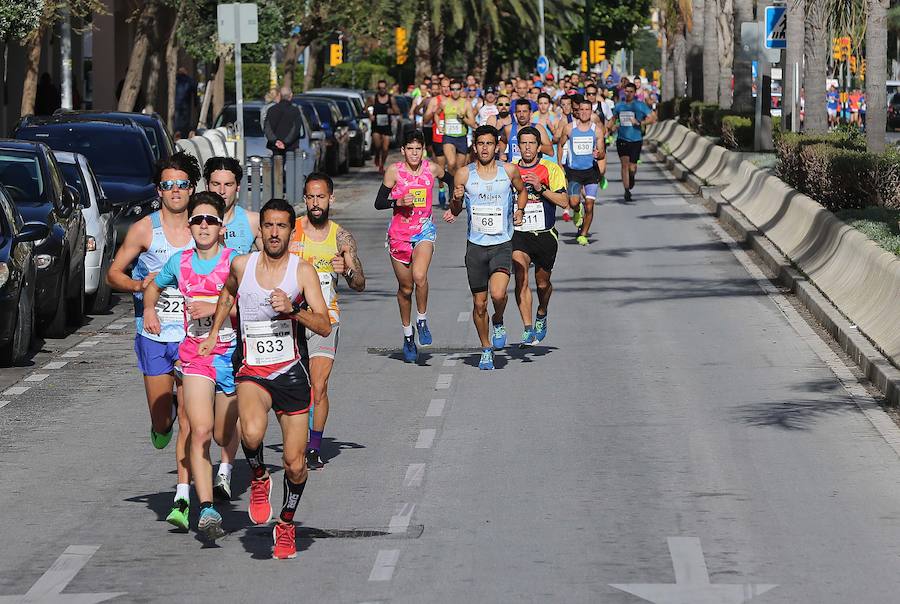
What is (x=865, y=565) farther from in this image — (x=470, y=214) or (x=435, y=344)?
(x=435, y=344)

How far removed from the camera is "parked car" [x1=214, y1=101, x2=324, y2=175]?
34.2 meters

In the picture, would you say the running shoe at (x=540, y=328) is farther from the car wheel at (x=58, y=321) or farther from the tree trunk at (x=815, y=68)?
the tree trunk at (x=815, y=68)

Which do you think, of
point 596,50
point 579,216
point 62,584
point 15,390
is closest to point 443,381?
point 15,390

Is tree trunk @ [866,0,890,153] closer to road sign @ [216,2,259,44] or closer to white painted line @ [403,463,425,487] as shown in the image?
road sign @ [216,2,259,44]

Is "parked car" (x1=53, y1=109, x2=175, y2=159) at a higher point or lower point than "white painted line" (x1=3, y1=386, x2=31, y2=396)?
higher

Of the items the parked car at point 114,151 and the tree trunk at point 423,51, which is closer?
the parked car at point 114,151

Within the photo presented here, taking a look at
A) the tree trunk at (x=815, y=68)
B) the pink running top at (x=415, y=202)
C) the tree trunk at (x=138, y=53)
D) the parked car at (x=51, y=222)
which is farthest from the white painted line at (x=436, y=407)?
the tree trunk at (x=138, y=53)

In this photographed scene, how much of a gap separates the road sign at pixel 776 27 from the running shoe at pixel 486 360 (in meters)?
21.1

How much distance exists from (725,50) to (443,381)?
2066 inches

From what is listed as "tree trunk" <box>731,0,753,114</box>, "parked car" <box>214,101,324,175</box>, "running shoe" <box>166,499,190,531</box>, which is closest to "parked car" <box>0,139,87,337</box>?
"running shoe" <box>166,499,190,531</box>

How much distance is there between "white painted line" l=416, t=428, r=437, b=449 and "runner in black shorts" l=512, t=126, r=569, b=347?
12.9 ft

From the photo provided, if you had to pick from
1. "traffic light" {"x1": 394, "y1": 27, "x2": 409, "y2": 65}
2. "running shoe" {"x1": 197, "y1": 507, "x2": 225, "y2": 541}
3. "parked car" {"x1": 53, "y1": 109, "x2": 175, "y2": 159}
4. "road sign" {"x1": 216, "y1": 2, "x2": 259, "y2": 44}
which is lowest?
"running shoe" {"x1": 197, "y1": 507, "x2": 225, "y2": 541}

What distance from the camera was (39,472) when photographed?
36.3 ft

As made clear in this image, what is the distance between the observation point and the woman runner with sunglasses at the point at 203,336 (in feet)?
30.3
